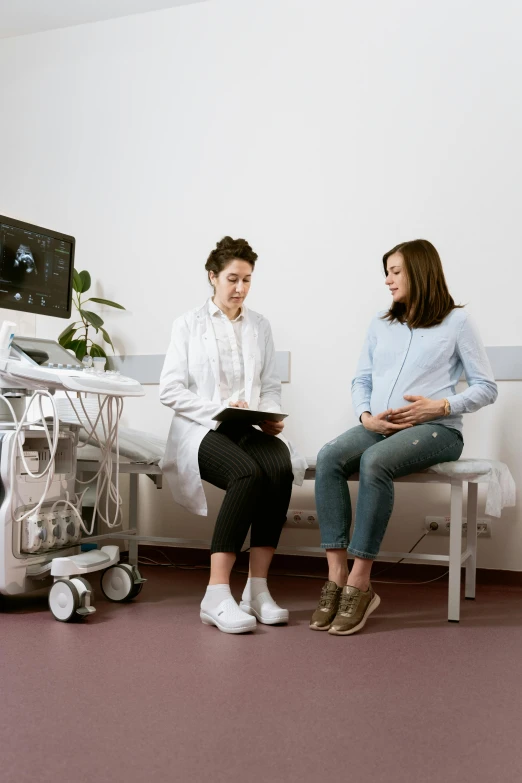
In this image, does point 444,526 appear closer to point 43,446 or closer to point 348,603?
point 348,603

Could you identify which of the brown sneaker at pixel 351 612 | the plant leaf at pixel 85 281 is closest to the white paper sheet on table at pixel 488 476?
the brown sneaker at pixel 351 612

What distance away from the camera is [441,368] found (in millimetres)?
2553

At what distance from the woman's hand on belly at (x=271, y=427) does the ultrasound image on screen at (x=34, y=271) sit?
0.81 metres

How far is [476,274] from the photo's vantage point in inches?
121

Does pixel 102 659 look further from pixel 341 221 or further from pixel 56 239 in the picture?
pixel 341 221

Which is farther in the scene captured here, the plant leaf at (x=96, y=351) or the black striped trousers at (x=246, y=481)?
the plant leaf at (x=96, y=351)

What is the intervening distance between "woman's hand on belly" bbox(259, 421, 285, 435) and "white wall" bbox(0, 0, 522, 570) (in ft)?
2.48

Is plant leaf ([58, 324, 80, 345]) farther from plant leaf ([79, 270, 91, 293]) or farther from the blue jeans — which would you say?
the blue jeans

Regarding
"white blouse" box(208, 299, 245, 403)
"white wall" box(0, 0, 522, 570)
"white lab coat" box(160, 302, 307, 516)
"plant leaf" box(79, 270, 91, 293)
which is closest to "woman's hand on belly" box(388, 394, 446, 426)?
"white lab coat" box(160, 302, 307, 516)

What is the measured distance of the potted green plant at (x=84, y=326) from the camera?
140 inches

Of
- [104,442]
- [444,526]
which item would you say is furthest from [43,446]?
[444,526]

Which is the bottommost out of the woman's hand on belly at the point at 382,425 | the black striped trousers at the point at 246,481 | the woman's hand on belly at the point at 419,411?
the black striped trousers at the point at 246,481

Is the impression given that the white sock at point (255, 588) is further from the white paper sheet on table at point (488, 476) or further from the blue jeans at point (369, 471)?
the white paper sheet on table at point (488, 476)

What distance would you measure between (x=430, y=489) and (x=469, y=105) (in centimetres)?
156
